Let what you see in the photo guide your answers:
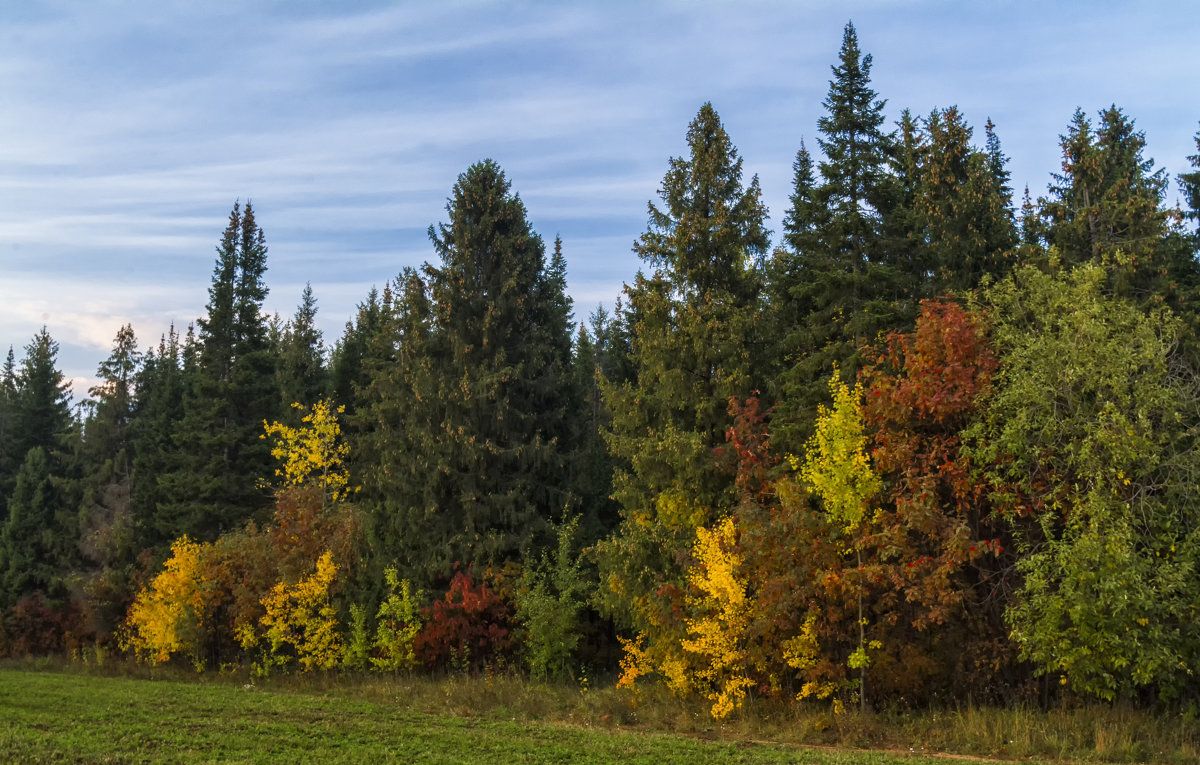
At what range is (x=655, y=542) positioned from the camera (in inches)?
879

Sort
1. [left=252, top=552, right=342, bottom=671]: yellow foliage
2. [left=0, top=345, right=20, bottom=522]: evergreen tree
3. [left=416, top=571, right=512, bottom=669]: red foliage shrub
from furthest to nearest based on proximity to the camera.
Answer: [left=0, top=345, right=20, bottom=522]: evergreen tree
[left=252, top=552, right=342, bottom=671]: yellow foliage
[left=416, top=571, right=512, bottom=669]: red foliage shrub

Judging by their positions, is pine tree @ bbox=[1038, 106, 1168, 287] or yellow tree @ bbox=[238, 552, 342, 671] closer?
pine tree @ bbox=[1038, 106, 1168, 287]

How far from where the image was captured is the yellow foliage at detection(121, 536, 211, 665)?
98.9 ft

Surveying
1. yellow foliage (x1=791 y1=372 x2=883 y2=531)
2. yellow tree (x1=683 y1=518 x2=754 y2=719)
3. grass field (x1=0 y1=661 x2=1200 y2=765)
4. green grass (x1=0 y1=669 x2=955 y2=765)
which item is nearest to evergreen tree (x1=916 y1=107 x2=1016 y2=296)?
yellow foliage (x1=791 y1=372 x2=883 y2=531)

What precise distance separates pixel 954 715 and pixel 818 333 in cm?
999

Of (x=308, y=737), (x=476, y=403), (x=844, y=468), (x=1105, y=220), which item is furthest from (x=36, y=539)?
(x=1105, y=220)

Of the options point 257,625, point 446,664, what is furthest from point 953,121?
point 257,625

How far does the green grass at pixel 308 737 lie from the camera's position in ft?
42.8

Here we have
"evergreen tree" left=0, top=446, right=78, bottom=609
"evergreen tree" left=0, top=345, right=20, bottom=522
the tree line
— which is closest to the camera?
the tree line

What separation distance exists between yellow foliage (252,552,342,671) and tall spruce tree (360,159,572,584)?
2.28 meters

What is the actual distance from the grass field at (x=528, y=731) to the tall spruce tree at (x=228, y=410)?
15.7 meters

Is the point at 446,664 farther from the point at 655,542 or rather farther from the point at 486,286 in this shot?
the point at 486,286

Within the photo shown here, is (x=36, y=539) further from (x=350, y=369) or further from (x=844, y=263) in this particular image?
(x=844, y=263)

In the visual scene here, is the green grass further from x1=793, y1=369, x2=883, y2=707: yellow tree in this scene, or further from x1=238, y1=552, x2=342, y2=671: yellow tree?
x1=238, y1=552, x2=342, y2=671: yellow tree
